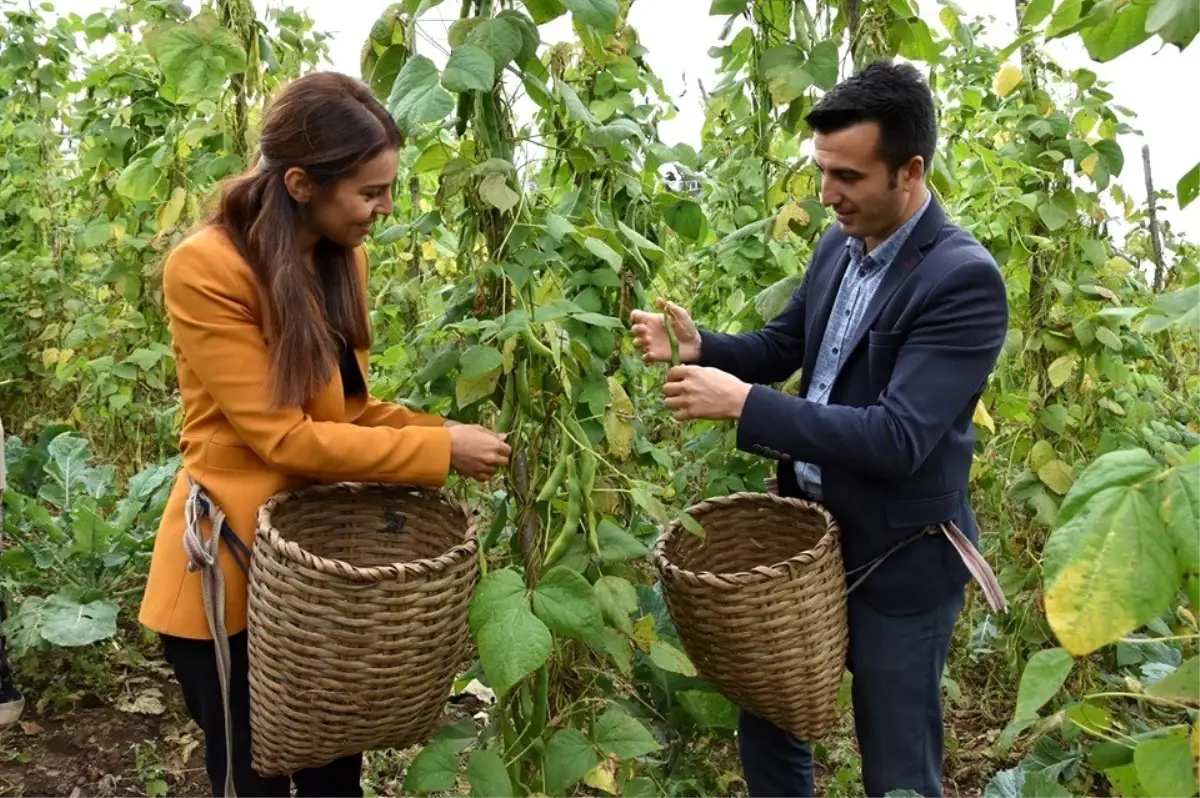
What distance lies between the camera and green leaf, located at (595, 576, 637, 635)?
61.1 inches

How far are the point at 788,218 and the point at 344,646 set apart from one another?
4.32ft

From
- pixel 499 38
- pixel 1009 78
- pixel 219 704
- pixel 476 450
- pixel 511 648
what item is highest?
pixel 499 38

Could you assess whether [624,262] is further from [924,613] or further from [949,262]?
[924,613]

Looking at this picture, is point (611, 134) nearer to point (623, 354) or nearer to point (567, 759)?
point (623, 354)

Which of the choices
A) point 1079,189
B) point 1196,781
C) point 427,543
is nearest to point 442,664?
point 427,543

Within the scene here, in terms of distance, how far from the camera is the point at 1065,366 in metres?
2.63

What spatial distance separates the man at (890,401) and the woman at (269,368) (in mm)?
495

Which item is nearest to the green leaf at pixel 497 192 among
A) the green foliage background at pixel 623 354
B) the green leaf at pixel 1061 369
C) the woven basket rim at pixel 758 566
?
the green foliage background at pixel 623 354

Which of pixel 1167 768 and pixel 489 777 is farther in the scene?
pixel 489 777

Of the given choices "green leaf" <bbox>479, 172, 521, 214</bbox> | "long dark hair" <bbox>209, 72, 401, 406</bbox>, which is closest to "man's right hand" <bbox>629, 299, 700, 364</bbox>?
"green leaf" <bbox>479, 172, 521, 214</bbox>

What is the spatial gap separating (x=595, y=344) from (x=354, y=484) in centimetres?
48

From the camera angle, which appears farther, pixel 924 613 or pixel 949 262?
pixel 924 613

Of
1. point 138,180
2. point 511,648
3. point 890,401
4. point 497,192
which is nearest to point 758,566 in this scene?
point 890,401

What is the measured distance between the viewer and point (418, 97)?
4.69 ft
